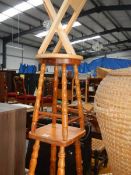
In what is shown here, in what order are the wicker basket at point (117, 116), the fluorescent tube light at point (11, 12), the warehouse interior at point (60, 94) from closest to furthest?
the wicker basket at point (117, 116), the warehouse interior at point (60, 94), the fluorescent tube light at point (11, 12)

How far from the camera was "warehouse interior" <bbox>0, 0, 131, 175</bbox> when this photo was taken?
102 cm

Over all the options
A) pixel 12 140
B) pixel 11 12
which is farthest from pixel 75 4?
pixel 11 12

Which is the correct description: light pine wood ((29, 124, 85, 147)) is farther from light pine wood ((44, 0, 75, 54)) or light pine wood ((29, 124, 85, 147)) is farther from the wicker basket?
light pine wood ((44, 0, 75, 54))

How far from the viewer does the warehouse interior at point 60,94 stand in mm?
1021

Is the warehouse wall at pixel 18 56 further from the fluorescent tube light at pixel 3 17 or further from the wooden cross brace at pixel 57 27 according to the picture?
the wooden cross brace at pixel 57 27

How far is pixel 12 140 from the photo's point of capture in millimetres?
1139

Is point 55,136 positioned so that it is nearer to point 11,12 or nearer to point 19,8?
point 19,8

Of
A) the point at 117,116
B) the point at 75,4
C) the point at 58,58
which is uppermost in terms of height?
the point at 75,4

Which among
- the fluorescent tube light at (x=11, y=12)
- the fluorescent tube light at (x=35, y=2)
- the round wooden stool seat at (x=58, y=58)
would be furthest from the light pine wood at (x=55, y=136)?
the fluorescent tube light at (x=11, y=12)

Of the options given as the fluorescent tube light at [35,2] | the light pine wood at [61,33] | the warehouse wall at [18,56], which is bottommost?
the light pine wood at [61,33]

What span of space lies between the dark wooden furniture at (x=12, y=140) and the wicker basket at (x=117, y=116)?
1.39 feet

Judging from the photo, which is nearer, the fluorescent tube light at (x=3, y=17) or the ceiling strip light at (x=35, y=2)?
the ceiling strip light at (x=35, y=2)

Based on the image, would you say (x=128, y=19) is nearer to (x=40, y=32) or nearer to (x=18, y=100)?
(x=40, y=32)

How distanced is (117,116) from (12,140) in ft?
1.82
